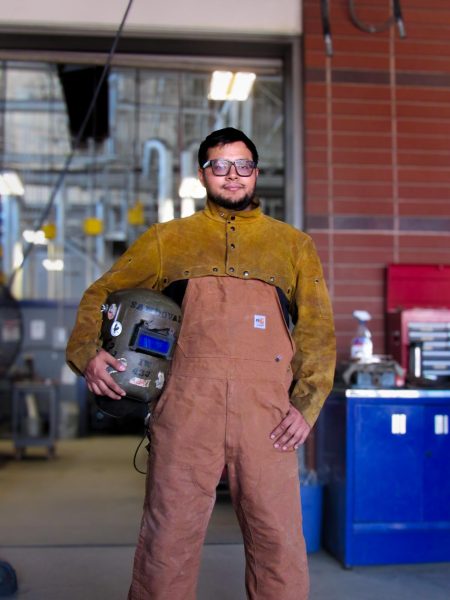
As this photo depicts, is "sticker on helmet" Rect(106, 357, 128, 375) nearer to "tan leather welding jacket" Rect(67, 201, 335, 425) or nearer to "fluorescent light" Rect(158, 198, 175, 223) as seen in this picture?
"tan leather welding jacket" Rect(67, 201, 335, 425)

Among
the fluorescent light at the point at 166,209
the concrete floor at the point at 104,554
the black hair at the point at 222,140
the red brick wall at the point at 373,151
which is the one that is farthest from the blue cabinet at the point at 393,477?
the fluorescent light at the point at 166,209

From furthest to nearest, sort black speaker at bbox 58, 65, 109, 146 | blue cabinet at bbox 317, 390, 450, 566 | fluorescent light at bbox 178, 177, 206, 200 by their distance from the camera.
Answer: fluorescent light at bbox 178, 177, 206, 200 → black speaker at bbox 58, 65, 109, 146 → blue cabinet at bbox 317, 390, 450, 566

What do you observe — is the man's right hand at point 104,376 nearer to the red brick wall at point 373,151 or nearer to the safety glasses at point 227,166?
the safety glasses at point 227,166


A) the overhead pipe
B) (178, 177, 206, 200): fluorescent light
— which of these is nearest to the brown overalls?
(178, 177, 206, 200): fluorescent light

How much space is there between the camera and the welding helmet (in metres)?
2.13

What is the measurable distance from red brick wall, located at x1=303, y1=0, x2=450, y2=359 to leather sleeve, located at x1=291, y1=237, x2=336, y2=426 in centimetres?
178

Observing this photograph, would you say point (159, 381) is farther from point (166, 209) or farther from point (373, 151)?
point (166, 209)

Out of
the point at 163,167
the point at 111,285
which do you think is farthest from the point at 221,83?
the point at 163,167

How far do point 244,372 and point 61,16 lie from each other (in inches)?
111

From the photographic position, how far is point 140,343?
2.14 metres

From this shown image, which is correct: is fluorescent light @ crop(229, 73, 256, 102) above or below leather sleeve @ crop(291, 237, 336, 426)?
above

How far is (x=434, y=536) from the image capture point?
361 cm

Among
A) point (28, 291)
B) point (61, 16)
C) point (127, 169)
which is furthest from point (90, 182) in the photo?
Answer: point (61, 16)

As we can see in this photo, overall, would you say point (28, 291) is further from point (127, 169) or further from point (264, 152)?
point (264, 152)
